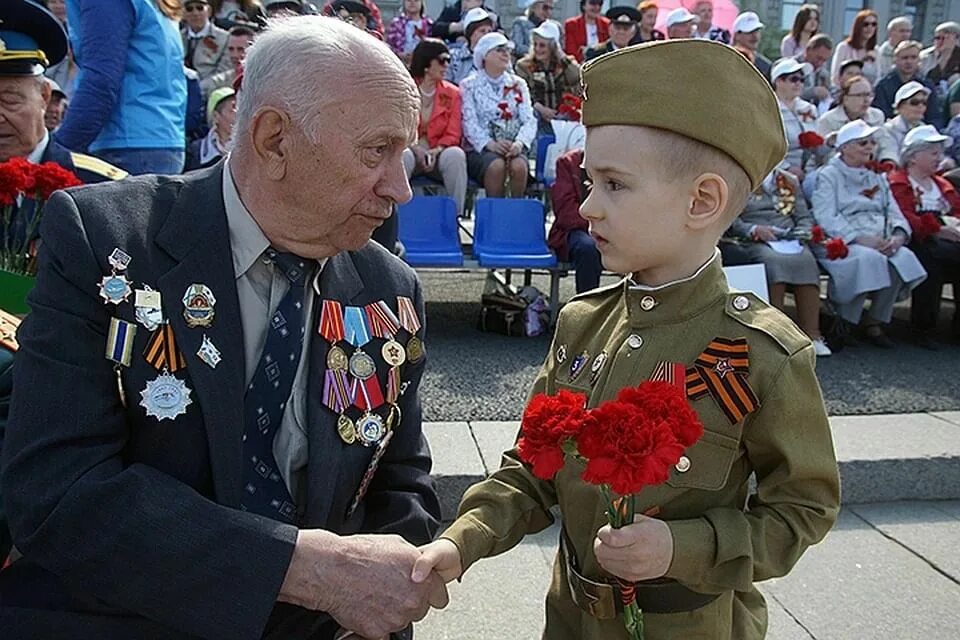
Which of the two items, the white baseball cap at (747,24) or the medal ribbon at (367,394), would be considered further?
the white baseball cap at (747,24)

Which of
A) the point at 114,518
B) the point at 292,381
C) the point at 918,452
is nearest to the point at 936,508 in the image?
the point at 918,452

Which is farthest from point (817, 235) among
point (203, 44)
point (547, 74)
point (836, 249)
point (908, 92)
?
point (203, 44)

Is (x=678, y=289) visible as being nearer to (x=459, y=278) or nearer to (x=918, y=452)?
(x=918, y=452)

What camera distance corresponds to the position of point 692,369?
164 cm

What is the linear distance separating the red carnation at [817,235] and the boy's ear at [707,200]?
540 cm

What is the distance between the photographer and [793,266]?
6.40 metres

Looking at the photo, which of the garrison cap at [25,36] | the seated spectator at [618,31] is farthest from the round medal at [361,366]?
the seated spectator at [618,31]

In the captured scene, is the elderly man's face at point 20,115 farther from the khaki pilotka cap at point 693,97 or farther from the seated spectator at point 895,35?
the seated spectator at point 895,35

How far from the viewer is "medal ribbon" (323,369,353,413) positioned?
182 cm

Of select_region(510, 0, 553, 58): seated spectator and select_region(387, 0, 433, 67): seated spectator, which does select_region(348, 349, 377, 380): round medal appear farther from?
select_region(387, 0, 433, 67): seated spectator

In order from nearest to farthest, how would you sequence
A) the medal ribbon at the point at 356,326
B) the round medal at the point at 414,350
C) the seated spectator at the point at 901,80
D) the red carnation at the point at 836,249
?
1. the medal ribbon at the point at 356,326
2. the round medal at the point at 414,350
3. the red carnation at the point at 836,249
4. the seated spectator at the point at 901,80

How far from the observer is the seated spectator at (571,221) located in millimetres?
6258

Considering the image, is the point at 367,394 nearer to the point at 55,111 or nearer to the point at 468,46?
the point at 55,111

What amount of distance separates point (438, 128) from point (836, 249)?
3215 mm
